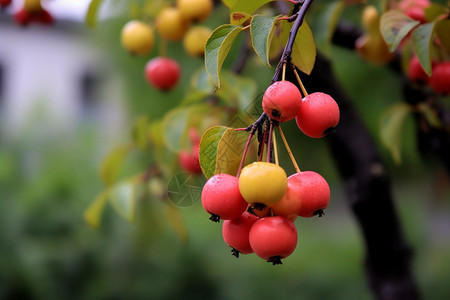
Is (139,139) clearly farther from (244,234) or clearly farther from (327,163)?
(327,163)

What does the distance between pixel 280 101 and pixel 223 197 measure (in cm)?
9

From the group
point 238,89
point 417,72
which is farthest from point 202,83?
point 417,72

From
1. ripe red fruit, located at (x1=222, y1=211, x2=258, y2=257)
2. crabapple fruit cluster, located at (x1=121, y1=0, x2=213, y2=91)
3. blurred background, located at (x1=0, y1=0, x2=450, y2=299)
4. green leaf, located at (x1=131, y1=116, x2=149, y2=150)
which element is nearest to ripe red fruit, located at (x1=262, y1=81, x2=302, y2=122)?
ripe red fruit, located at (x1=222, y1=211, x2=258, y2=257)

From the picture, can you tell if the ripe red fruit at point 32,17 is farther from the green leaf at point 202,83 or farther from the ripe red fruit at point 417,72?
Result: the ripe red fruit at point 417,72

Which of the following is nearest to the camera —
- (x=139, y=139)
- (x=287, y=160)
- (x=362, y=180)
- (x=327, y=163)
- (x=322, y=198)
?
(x=322, y=198)

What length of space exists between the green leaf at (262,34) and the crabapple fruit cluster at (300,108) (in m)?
0.05

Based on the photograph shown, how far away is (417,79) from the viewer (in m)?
0.82

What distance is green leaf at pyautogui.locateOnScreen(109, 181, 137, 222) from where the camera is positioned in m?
0.96

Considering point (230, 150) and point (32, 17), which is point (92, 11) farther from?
point (230, 150)

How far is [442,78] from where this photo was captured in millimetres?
732

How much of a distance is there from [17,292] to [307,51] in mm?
1983

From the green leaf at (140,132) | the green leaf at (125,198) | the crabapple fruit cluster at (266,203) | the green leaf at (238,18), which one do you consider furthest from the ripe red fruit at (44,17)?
the crabapple fruit cluster at (266,203)

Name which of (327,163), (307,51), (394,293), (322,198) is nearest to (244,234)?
(322,198)

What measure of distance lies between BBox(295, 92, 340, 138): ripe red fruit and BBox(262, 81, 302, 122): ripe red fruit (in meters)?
0.03
